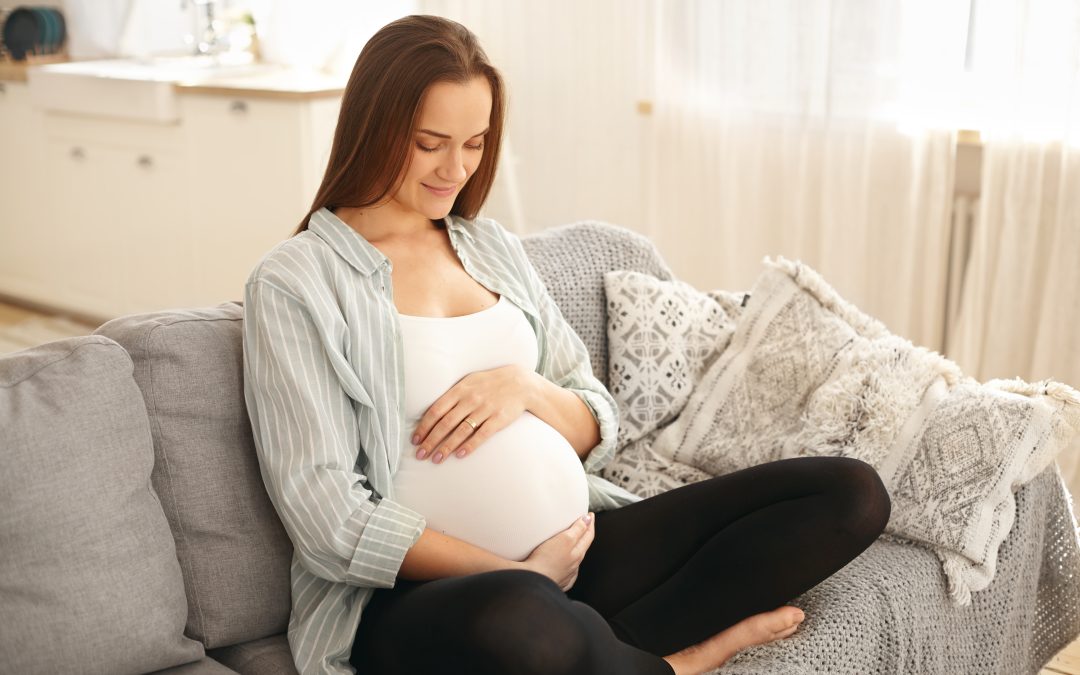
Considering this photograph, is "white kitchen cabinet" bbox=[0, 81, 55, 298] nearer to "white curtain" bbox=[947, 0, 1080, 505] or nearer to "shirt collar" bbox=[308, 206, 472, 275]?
"shirt collar" bbox=[308, 206, 472, 275]

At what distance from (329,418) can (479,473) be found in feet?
0.71

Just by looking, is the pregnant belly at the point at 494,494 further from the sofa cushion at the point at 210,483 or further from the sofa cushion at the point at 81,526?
the sofa cushion at the point at 81,526

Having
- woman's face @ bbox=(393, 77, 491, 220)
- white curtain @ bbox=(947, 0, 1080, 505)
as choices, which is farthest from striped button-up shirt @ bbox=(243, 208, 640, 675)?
white curtain @ bbox=(947, 0, 1080, 505)

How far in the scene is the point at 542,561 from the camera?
140cm

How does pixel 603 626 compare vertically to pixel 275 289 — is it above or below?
below

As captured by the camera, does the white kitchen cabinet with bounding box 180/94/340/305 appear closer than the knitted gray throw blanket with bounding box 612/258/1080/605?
No

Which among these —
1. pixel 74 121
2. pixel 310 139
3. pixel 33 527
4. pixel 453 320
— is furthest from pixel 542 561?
pixel 74 121

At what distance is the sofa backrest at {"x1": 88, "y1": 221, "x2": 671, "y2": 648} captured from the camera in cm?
137

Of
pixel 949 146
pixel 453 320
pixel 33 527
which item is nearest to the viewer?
pixel 33 527

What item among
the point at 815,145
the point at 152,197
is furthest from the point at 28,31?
the point at 815,145

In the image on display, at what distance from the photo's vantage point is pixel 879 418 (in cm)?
171

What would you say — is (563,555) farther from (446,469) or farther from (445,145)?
(445,145)

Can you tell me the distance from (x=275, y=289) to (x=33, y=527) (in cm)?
37

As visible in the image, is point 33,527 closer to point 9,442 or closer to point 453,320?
point 9,442
